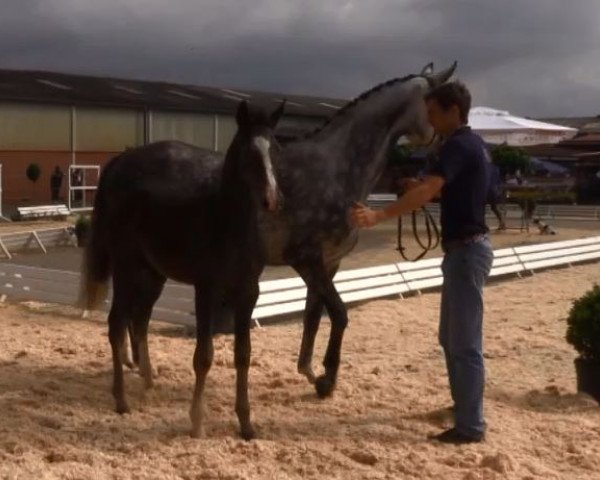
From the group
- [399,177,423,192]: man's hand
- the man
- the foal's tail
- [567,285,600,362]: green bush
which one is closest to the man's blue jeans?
the man

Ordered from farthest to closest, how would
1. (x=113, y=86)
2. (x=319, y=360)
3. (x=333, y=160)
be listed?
(x=113, y=86)
(x=319, y=360)
(x=333, y=160)

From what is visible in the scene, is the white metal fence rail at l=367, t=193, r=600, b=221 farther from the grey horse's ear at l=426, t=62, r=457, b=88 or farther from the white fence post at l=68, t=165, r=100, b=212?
the grey horse's ear at l=426, t=62, r=457, b=88

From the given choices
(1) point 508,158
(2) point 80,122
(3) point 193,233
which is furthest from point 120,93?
(3) point 193,233

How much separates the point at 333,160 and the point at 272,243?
0.76 metres

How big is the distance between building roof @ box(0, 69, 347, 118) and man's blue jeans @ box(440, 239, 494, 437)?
109 feet

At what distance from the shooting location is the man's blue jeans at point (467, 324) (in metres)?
5.98

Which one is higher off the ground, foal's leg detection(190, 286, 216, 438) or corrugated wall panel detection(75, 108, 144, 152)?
corrugated wall panel detection(75, 108, 144, 152)

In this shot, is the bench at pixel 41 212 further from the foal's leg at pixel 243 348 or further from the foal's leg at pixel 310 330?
the foal's leg at pixel 243 348

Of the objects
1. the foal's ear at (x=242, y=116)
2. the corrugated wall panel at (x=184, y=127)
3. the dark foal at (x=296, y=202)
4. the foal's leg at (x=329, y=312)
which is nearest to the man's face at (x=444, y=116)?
the dark foal at (x=296, y=202)

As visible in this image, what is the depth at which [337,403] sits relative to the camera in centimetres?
708

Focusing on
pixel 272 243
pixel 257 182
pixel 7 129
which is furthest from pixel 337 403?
pixel 7 129

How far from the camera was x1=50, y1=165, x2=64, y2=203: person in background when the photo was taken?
38812mm

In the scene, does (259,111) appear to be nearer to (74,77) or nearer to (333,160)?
(333,160)

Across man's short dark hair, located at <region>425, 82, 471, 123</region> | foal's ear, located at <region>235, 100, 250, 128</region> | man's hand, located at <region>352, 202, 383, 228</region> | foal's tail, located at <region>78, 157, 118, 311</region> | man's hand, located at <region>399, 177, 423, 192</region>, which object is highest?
man's short dark hair, located at <region>425, 82, 471, 123</region>
